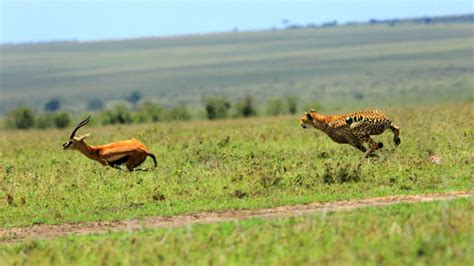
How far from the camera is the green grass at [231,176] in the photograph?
533 inches

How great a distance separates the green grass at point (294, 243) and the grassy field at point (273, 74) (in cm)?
4895

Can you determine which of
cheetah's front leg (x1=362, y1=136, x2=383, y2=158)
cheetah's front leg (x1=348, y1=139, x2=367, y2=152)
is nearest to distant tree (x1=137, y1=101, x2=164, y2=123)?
cheetah's front leg (x1=348, y1=139, x2=367, y2=152)

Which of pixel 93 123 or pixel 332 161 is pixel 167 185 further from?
pixel 93 123

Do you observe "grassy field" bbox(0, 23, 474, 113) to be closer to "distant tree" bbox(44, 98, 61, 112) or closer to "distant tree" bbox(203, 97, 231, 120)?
"distant tree" bbox(44, 98, 61, 112)

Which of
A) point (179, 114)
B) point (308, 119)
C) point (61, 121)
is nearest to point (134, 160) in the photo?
point (308, 119)

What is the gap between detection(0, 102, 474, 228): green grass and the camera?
13.5m

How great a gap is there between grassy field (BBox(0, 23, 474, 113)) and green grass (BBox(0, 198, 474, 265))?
161 feet

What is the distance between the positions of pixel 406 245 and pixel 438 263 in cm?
69

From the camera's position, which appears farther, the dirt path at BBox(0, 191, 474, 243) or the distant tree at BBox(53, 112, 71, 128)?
the distant tree at BBox(53, 112, 71, 128)

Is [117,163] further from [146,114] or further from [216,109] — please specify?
[146,114]

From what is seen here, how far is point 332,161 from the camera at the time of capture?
55.2ft

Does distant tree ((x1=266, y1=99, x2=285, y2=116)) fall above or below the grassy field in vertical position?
above

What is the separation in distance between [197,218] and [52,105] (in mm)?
84368

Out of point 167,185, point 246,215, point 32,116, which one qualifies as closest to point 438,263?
point 246,215
